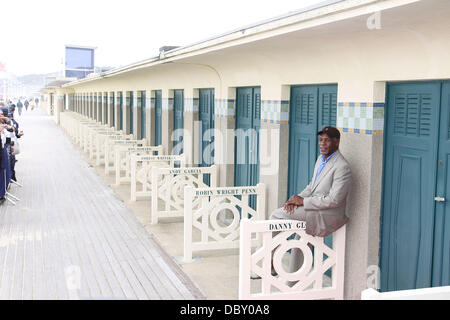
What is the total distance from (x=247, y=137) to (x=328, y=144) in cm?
321

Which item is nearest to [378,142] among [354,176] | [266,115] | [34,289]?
[354,176]

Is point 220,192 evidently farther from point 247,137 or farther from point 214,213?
point 247,137

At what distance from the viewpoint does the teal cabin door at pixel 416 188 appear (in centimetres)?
420

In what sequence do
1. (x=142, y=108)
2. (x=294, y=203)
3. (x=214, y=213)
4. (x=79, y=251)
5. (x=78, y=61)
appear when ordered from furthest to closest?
1. (x=78, y=61)
2. (x=142, y=108)
3. (x=79, y=251)
4. (x=214, y=213)
5. (x=294, y=203)

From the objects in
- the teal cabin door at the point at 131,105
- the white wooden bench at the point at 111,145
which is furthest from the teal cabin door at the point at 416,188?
the teal cabin door at the point at 131,105

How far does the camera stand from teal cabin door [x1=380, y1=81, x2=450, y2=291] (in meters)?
4.20

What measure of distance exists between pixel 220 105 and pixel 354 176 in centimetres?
401

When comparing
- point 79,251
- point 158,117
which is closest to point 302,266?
point 79,251

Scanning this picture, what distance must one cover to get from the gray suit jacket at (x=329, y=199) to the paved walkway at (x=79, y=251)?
55.6 inches

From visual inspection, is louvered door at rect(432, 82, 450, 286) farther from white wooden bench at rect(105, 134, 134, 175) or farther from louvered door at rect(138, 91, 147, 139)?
louvered door at rect(138, 91, 147, 139)

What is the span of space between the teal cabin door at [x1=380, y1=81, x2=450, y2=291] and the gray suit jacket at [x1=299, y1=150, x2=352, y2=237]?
0.44 m

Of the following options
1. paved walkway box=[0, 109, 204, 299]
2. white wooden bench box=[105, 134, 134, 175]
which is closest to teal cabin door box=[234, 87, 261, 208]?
paved walkway box=[0, 109, 204, 299]

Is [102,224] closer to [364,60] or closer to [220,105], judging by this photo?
[220,105]

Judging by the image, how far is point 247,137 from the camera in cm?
791
